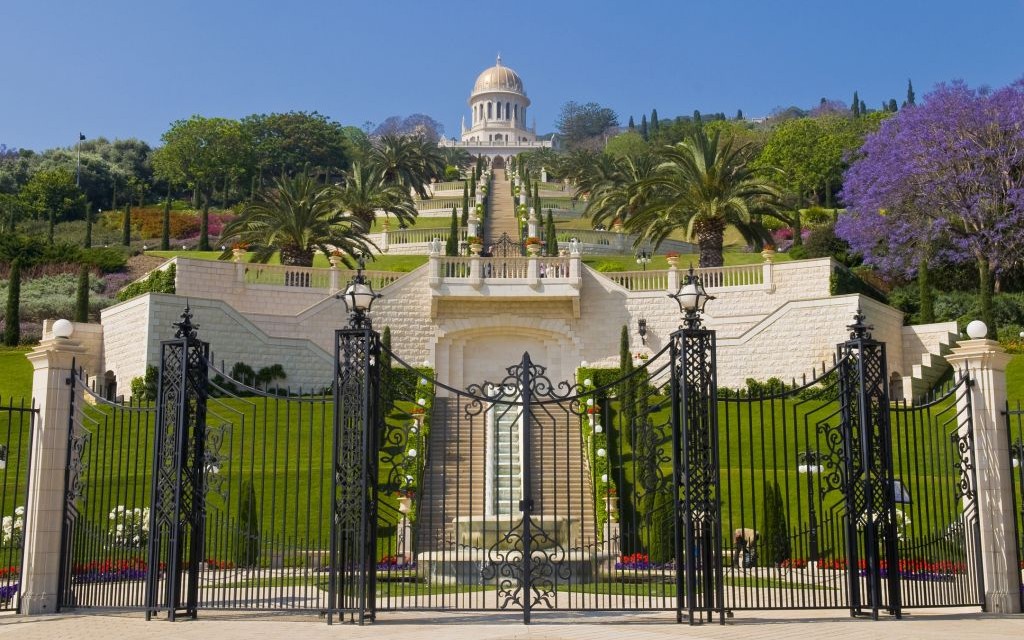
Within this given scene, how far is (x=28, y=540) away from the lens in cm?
1198

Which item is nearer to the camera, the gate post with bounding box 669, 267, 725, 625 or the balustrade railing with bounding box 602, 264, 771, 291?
the gate post with bounding box 669, 267, 725, 625

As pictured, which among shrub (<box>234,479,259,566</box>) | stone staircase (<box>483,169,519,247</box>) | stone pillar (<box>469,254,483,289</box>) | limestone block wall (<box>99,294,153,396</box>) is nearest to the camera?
shrub (<box>234,479,259,566</box>)

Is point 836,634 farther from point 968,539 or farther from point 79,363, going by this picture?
point 79,363

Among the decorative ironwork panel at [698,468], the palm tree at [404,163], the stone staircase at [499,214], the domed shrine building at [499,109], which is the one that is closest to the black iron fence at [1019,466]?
the decorative ironwork panel at [698,468]

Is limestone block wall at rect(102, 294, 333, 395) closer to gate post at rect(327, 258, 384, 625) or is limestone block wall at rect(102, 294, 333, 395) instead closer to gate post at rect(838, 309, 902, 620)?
gate post at rect(327, 258, 384, 625)

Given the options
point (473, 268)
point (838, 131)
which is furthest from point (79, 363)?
point (838, 131)

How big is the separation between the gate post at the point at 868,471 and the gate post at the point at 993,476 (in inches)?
47.4

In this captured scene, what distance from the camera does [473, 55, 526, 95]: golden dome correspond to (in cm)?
13100

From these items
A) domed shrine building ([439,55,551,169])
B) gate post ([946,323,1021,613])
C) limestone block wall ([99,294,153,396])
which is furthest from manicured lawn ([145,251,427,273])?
domed shrine building ([439,55,551,169])

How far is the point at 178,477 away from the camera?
1145 centimetres

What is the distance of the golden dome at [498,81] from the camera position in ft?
430

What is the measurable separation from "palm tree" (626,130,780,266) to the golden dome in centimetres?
9745

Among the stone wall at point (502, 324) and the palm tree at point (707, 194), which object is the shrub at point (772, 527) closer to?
the stone wall at point (502, 324)

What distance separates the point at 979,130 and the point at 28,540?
37343 millimetres
